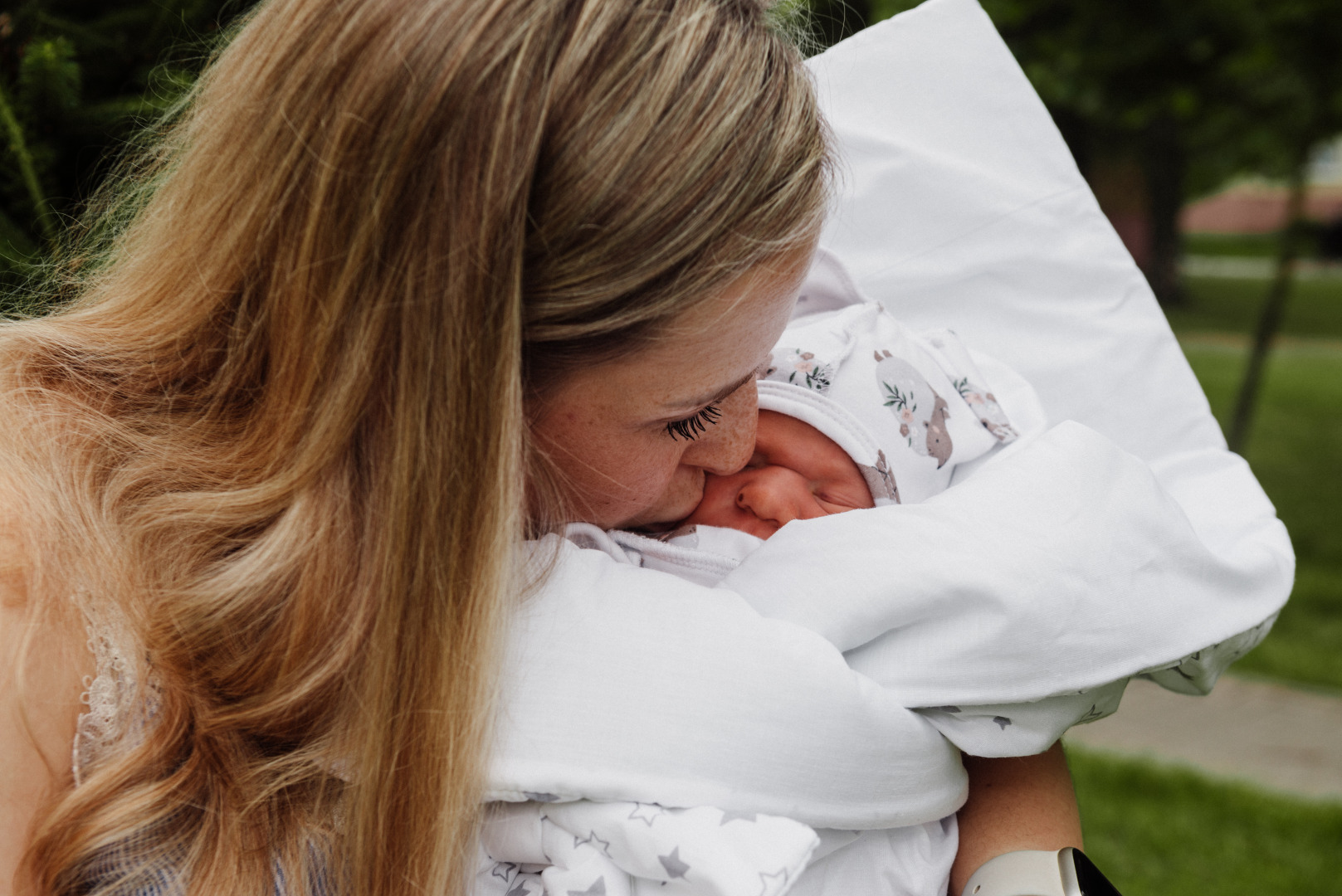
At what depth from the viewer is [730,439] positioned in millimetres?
1594

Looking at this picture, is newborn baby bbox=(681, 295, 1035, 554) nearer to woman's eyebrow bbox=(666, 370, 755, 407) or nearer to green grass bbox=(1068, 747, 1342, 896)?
woman's eyebrow bbox=(666, 370, 755, 407)

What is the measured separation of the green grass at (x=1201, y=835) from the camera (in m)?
3.56

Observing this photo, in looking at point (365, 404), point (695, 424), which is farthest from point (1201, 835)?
point (365, 404)

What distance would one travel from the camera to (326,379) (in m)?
1.23

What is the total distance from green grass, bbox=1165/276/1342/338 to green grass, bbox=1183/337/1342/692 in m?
1.99

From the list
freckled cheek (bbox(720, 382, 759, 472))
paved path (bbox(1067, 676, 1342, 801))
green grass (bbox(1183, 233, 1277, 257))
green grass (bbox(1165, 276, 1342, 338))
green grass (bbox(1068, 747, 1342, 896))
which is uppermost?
freckled cheek (bbox(720, 382, 759, 472))

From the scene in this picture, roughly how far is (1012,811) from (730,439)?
2.08ft

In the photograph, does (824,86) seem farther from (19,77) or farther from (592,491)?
(19,77)

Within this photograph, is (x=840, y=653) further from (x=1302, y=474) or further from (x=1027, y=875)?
(x=1302, y=474)

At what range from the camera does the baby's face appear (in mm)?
1776

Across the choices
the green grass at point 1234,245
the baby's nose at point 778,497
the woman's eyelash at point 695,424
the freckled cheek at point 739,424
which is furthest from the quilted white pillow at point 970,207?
the green grass at point 1234,245

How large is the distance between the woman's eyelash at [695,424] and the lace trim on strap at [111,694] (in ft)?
2.13

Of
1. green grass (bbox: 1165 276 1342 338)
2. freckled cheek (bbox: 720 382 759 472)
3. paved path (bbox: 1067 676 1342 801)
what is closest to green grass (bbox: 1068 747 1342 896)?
paved path (bbox: 1067 676 1342 801)

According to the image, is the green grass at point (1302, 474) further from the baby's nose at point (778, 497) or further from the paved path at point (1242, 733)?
the baby's nose at point (778, 497)
